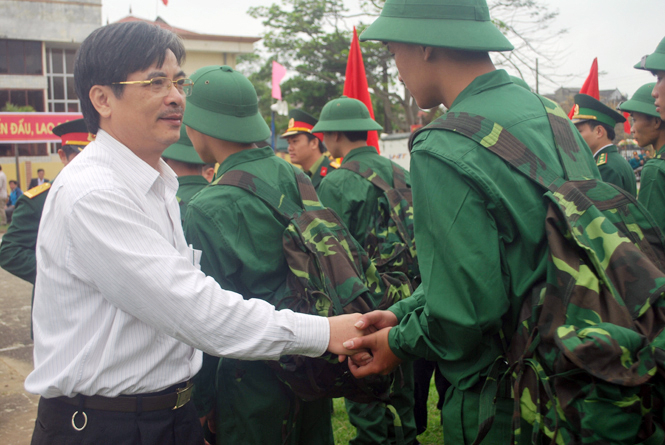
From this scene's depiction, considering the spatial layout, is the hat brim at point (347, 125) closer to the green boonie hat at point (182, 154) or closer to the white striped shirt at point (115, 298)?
the green boonie hat at point (182, 154)

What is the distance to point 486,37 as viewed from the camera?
6.06 feet

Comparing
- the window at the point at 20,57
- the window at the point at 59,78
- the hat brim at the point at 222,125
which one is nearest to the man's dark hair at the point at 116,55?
the hat brim at the point at 222,125

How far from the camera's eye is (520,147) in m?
1.68

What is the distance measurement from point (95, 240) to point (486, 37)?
1.39m

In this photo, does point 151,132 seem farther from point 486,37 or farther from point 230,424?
point 230,424

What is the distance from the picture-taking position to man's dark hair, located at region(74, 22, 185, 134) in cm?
186

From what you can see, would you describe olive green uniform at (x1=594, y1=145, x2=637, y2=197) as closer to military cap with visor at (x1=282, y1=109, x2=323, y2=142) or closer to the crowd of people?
military cap with visor at (x1=282, y1=109, x2=323, y2=142)

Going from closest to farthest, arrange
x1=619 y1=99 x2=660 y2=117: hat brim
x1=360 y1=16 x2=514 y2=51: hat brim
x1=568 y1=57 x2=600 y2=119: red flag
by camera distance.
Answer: x1=360 y1=16 x2=514 y2=51: hat brim < x1=619 y1=99 x2=660 y2=117: hat brim < x1=568 y1=57 x2=600 y2=119: red flag

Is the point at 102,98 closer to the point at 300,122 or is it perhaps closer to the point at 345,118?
the point at 345,118

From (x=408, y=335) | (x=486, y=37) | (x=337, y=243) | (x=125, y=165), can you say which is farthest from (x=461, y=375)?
(x=125, y=165)

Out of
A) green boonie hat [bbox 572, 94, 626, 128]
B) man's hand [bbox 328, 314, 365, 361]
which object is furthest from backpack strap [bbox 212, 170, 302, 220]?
green boonie hat [bbox 572, 94, 626, 128]

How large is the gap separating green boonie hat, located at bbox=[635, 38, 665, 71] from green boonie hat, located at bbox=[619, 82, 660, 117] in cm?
126

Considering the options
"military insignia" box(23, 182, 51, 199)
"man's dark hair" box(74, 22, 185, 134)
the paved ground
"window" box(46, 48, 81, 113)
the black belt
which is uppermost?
"man's dark hair" box(74, 22, 185, 134)

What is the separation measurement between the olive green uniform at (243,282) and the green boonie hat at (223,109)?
348 millimetres
